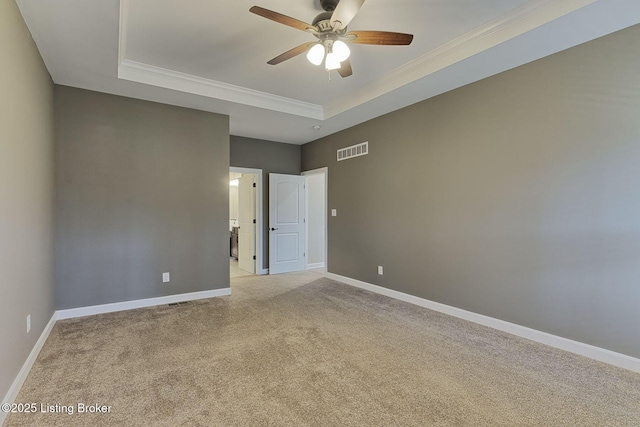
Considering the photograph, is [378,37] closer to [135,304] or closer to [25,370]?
[25,370]

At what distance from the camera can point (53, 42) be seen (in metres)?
2.63

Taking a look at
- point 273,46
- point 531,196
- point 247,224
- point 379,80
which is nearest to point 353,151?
point 379,80

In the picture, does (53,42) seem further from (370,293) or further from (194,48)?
(370,293)

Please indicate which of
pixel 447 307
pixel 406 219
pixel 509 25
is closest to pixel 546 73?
pixel 509 25

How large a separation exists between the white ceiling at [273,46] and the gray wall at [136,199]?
310 mm

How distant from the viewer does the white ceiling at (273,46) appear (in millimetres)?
2365

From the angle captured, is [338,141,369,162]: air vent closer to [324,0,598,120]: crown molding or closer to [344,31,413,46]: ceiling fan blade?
[324,0,598,120]: crown molding

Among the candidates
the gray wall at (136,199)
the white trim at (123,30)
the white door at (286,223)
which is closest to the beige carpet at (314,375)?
the gray wall at (136,199)

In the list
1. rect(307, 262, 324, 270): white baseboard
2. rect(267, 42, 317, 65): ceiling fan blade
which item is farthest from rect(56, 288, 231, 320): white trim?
rect(267, 42, 317, 65): ceiling fan blade

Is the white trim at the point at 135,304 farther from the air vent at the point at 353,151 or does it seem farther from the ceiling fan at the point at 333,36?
the ceiling fan at the point at 333,36

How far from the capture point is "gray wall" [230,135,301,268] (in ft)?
18.9

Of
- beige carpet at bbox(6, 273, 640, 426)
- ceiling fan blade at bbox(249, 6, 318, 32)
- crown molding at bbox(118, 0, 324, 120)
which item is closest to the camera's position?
beige carpet at bbox(6, 273, 640, 426)

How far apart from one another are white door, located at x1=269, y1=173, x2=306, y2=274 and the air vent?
4.16 feet

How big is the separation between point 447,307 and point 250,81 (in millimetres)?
3633
